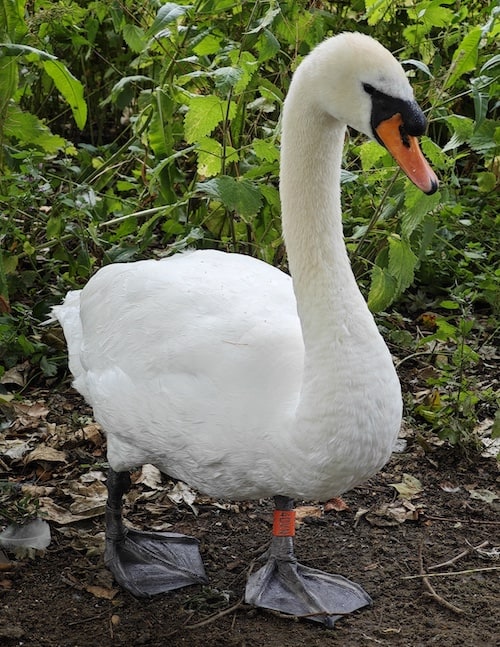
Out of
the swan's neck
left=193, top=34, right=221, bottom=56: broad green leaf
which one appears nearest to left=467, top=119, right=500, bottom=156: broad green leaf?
left=193, top=34, right=221, bottom=56: broad green leaf

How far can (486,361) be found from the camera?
4926mm

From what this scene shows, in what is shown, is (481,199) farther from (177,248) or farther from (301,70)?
(301,70)

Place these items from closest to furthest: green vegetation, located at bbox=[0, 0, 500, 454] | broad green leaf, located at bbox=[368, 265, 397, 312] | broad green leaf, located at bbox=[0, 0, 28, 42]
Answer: broad green leaf, located at bbox=[0, 0, 28, 42], green vegetation, located at bbox=[0, 0, 500, 454], broad green leaf, located at bbox=[368, 265, 397, 312]

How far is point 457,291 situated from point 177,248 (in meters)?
1.32

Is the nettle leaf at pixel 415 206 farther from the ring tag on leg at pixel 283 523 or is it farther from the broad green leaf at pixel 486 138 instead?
the ring tag on leg at pixel 283 523

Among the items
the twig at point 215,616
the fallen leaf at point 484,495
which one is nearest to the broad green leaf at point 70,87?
the twig at point 215,616

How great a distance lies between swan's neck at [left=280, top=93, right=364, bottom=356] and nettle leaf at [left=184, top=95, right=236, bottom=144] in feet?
3.13

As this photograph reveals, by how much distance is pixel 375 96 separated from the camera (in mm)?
2686

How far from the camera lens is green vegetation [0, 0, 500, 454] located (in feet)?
12.7

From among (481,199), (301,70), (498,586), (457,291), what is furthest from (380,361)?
(481,199)

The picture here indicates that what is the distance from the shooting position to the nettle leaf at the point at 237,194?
12.6ft

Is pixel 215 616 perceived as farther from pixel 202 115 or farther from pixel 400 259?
pixel 202 115

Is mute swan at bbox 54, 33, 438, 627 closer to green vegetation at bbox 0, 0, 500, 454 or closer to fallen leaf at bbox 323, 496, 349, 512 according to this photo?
fallen leaf at bbox 323, 496, 349, 512

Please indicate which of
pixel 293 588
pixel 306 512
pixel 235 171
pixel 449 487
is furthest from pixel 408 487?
pixel 235 171
